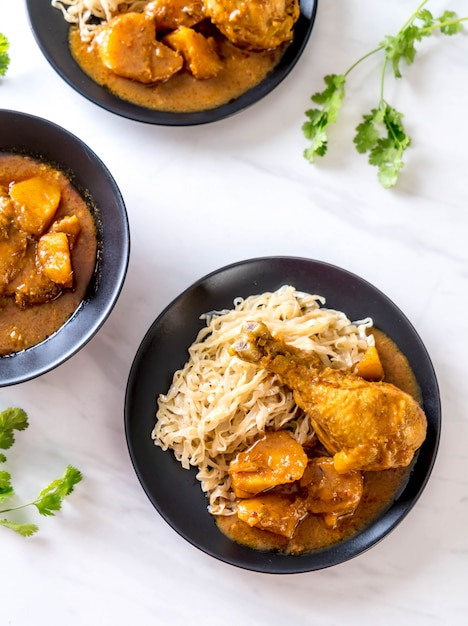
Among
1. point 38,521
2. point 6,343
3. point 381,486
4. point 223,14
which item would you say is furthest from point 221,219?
point 38,521

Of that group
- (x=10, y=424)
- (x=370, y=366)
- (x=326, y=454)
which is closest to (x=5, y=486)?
(x=10, y=424)

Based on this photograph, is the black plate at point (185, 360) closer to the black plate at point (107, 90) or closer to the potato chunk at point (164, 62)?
the black plate at point (107, 90)

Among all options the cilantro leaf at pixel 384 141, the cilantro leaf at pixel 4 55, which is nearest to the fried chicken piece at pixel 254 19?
the cilantro leaf at pixel 384 141

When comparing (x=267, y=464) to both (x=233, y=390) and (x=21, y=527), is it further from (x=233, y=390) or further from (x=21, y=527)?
(x=21, y=527)

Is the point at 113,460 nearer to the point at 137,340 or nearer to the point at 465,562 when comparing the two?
the point at 137,340

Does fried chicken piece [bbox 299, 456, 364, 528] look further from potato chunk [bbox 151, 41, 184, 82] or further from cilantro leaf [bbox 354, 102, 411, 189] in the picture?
potato chunk [bbox 151, 41, 184, 82]

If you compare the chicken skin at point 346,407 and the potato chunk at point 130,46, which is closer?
the chicken skin at point 346,407
